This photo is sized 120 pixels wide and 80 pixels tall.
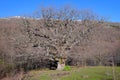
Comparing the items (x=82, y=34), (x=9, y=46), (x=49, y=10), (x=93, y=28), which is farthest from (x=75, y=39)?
(x=9, y=46)

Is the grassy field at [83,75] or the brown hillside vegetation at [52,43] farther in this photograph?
the brown hillside vegetation at [52,43]

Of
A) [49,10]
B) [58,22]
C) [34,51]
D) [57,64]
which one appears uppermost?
[49,10]

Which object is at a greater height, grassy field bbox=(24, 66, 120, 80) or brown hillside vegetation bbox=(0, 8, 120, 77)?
brown hillside vegetation bbox=(0, 8, 120, 77)

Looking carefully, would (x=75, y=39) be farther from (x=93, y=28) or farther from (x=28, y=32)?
(x=28, y=32)

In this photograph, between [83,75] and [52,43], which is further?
[52,43]

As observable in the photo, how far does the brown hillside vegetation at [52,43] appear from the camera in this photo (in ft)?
61.6

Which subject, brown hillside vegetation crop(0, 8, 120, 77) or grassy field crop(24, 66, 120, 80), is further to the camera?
brown hillside vegetation crop(0, 8, 120, 77)

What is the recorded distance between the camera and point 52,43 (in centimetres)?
1888

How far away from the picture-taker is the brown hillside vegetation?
18781 millimetres

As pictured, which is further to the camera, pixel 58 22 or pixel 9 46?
pixel 9 46

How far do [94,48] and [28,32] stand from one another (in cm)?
725

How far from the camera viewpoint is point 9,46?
21797 mm

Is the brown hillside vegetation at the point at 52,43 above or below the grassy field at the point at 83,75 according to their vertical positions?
above

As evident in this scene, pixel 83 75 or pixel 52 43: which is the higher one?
pixel 52 43
